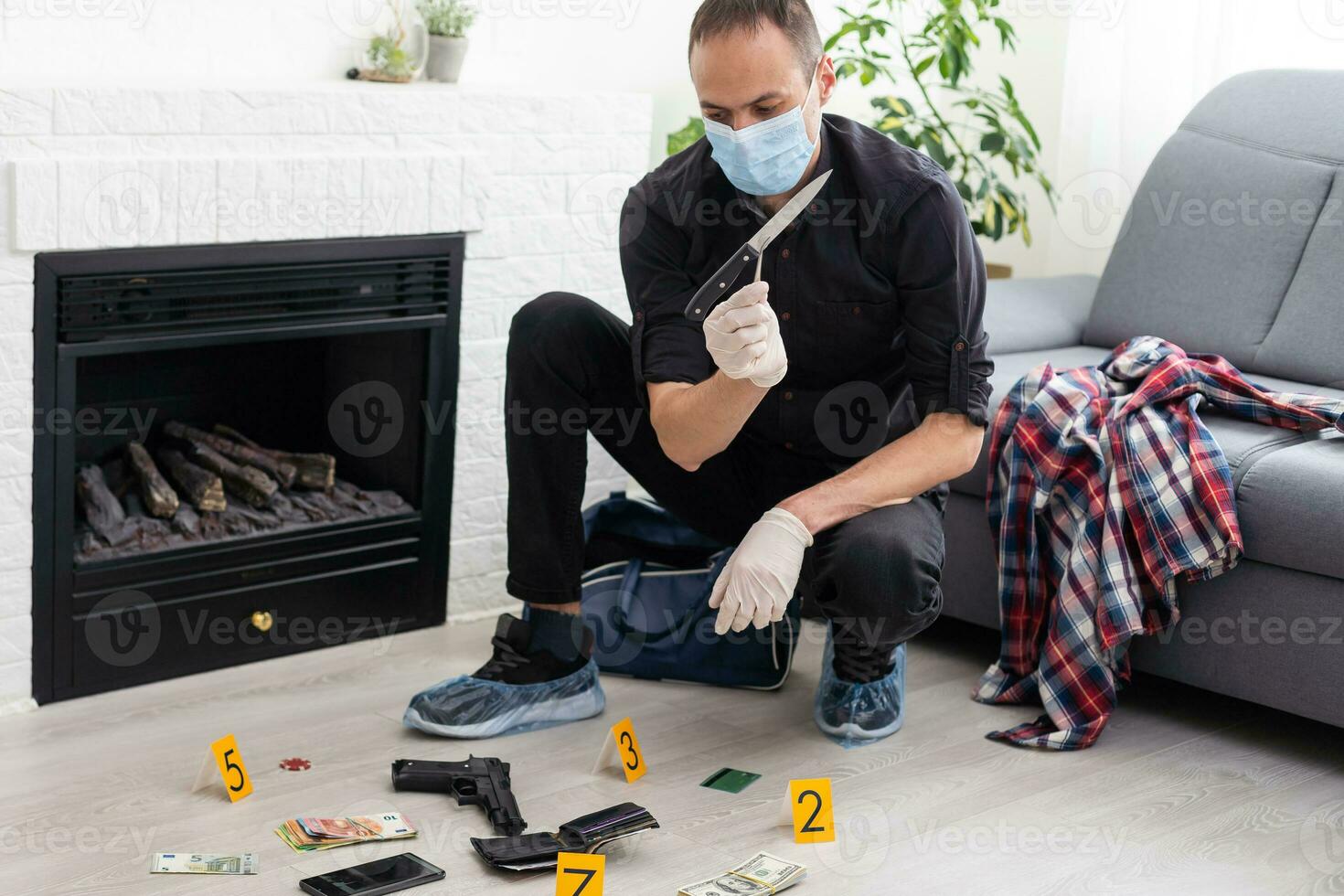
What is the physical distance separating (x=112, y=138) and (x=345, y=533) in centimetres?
70

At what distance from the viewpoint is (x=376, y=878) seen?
161 centimetres

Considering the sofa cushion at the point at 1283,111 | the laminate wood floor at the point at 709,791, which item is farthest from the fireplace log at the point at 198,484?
the sofa cushion at the point at 1283,111

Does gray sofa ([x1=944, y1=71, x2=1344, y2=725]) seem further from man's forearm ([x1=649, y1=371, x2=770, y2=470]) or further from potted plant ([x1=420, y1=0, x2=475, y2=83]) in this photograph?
potted plant ([x1=420, y1=0, x2=475, y2=83])

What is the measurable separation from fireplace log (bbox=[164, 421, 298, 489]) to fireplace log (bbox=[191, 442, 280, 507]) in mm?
34

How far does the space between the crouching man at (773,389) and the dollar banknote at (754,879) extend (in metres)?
0.31

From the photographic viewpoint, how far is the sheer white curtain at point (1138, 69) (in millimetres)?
2871

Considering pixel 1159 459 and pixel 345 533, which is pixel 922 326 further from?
pixel 345 533

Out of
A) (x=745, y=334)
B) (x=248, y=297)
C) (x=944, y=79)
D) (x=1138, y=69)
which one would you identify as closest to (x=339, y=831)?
(x=745, y=334)

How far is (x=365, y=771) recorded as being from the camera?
6.28 feet

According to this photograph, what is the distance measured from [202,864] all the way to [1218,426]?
1.51 meters

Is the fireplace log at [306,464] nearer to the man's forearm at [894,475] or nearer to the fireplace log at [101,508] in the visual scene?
the fireplace log at [101,508]

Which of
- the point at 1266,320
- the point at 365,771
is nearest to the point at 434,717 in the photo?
the point at 365,771

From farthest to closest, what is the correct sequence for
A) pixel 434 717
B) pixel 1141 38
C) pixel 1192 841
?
pixel 1141 38
pixel 434 717
pixel 1192 841

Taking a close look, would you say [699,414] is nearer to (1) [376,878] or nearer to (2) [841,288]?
(2) [841,288]
